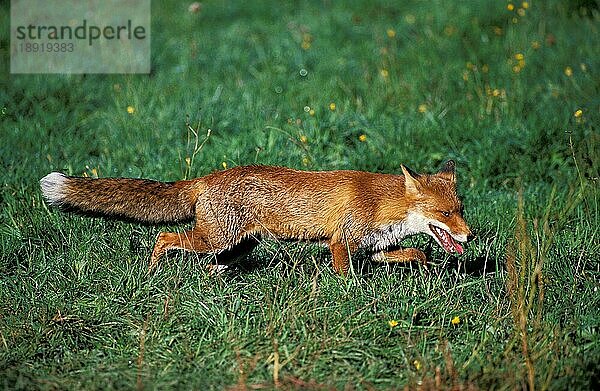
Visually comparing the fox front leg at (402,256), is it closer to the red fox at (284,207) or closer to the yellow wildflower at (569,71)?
the red fox at (284,207)

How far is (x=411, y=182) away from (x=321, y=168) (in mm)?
2235

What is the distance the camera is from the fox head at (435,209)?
6055 mm

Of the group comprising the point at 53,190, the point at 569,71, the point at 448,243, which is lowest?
the point at 448,243

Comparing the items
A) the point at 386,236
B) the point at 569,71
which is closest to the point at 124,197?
the point at 386,236

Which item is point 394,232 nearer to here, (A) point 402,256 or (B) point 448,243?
(A) point 402,256

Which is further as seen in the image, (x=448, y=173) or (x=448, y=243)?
(x=448, y=173)

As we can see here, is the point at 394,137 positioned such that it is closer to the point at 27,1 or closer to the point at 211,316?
the point at 211,316

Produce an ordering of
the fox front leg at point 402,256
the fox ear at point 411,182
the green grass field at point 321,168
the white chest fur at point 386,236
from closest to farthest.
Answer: the green grass field at point 321,168 < the fox ear at point 411,182 < the white chest fur at point 386,236 < the fox front leg at point 402,256

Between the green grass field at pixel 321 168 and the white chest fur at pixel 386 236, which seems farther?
the white chest fur at pixel 386 236

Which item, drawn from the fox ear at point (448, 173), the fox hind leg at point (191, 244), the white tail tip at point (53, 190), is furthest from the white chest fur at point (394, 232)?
the white tail tip at point (53, 190)

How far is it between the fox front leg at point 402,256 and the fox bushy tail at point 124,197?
1424 millimetres

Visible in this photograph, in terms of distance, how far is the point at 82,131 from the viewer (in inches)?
375

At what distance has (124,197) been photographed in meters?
6.26

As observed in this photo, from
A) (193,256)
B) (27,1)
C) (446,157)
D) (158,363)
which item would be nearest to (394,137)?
(446,157)
